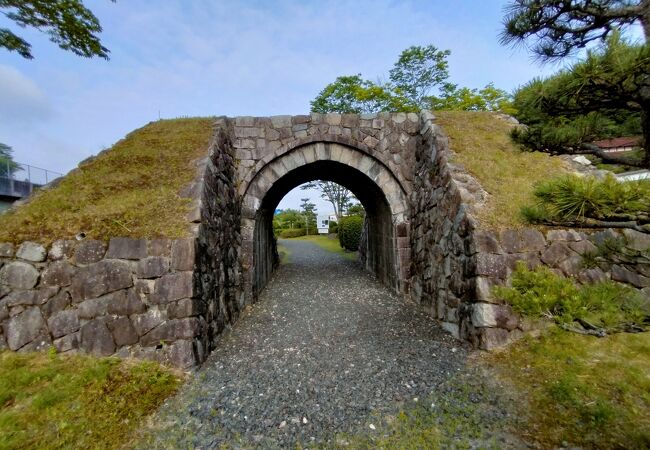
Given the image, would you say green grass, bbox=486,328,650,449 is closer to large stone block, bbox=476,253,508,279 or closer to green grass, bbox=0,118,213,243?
large stone block, bbox=476,253,508,279

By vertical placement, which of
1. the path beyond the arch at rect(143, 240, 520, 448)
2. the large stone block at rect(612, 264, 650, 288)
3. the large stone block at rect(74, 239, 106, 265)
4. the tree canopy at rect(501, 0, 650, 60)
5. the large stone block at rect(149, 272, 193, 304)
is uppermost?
the tree canopy at rect(501, 0, 650, 60)

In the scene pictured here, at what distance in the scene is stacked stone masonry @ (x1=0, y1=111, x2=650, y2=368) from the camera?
4.01m

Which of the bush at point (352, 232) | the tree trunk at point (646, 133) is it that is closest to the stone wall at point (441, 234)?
the tree trunk at point (646, 133)

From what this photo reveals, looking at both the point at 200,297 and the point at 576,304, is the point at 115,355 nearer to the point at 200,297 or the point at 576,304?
the point at 200,297

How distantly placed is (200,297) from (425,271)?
14.3ft

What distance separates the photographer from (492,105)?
16.6m

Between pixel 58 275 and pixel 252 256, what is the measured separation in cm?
359

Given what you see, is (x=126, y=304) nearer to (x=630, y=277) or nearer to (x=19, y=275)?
(x=19, y=275)

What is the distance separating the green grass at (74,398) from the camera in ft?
9.10

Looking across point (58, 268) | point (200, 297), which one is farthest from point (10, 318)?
point (200, 297)

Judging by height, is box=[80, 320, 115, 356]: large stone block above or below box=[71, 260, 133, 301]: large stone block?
below

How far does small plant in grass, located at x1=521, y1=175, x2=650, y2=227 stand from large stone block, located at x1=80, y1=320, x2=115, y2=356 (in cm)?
485

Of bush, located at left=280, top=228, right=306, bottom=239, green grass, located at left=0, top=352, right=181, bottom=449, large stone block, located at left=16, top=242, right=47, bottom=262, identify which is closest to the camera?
green grass, located at left=0, top=352, right=181, bottom=449

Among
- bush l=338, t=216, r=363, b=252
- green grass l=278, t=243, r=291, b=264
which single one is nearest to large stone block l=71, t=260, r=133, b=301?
green grass l=278, t=243, r=291, b=264
